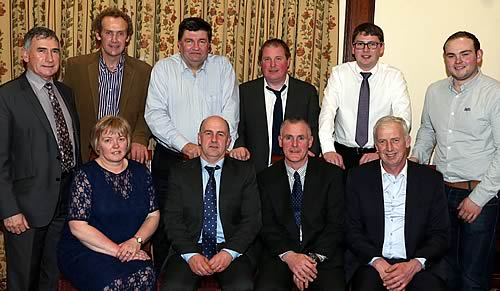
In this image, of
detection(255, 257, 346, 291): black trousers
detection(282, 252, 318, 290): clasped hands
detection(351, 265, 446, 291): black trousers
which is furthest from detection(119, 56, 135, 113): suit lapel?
detection(351, 265, 446, 291): black trousers

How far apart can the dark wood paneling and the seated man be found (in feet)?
4.82

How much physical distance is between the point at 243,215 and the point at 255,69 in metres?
1.58

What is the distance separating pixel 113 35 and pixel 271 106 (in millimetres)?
1158

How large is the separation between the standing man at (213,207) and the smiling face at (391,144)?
78 cm

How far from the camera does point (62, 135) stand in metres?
3.69

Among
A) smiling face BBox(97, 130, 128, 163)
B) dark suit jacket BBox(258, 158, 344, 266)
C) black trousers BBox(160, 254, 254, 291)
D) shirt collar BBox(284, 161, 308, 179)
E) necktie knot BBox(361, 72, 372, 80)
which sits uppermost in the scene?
necktie knot BBox(361, 72, 372, 80)

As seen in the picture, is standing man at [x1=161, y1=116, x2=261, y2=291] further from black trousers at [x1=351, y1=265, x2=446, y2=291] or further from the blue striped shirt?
the blue striped shirt

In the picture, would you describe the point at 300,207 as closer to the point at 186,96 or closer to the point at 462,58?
the point at 186,96

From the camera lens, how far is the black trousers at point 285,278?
135 inches

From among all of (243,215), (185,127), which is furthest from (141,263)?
(185,127)

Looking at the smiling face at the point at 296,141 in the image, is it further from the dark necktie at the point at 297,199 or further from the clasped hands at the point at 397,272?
the clasped hands at the point at 397,272

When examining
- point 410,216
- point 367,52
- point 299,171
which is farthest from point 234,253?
point 367,52

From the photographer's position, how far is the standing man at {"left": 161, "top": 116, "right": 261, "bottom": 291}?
11.7 ft

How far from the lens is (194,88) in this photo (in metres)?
Result: 4.20
